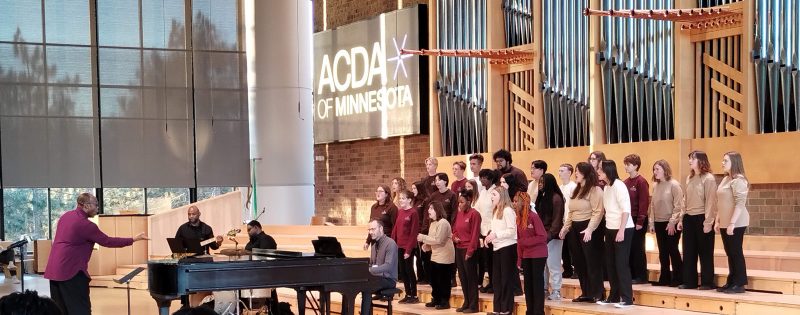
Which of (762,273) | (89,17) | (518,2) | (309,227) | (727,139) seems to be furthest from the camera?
(89,17)

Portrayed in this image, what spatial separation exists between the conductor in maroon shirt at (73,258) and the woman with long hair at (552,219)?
342 cm

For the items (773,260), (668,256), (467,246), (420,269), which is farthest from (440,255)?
(773,260)

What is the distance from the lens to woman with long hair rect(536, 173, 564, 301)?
905 centimetres

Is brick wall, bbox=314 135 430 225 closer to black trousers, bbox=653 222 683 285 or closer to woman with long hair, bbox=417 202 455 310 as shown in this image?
woman with long hair, bbox=417 202 455 310

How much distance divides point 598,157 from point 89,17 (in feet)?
42.4

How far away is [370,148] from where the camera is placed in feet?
51.8

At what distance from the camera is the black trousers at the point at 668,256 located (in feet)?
29.1

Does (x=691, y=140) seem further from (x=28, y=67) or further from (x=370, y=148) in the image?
(x=28, y=67)

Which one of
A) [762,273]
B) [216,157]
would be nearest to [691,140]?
[762,273]

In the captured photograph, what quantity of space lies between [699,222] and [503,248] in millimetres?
1641

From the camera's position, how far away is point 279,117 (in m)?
17.6

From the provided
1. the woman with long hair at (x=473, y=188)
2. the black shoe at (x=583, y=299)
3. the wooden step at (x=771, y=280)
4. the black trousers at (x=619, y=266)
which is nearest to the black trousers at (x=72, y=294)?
the woman with long hair at (x=473, y=188)

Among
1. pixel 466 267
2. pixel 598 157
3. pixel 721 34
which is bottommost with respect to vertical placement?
pixel 466 267

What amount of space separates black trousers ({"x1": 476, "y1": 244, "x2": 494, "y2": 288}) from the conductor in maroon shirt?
3253 mm
